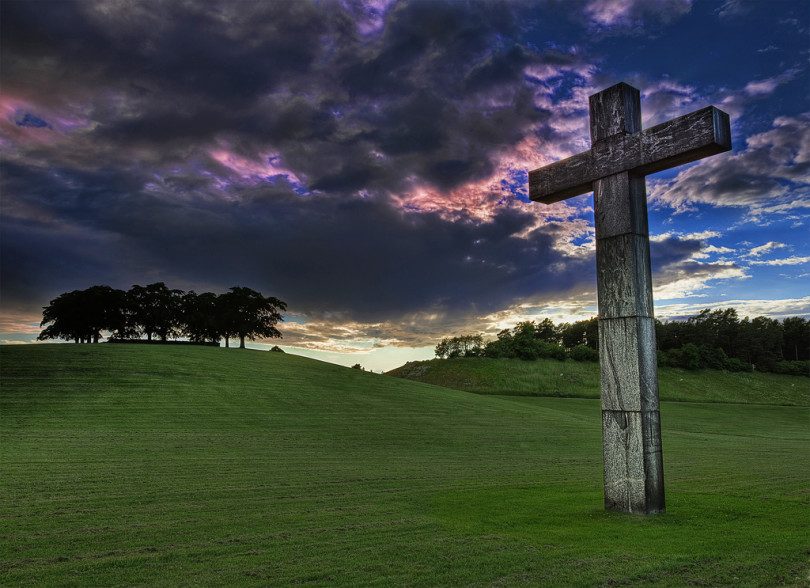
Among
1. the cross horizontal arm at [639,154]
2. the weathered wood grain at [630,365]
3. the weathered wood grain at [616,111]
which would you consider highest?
the weathered wood grain at [616,111]

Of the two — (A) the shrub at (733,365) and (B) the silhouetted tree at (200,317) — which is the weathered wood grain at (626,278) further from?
(A) the shrub at (733,365)

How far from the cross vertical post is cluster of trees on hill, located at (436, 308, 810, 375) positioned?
64.3 m

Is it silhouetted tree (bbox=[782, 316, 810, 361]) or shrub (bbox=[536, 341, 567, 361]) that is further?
silhouetted tree (bbox=[782, 316, 810, 361])

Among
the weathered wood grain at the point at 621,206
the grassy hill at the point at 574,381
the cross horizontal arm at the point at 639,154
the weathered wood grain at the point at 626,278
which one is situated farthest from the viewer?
the grassy hill at the point at 574,381

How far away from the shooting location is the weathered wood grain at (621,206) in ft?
31.9

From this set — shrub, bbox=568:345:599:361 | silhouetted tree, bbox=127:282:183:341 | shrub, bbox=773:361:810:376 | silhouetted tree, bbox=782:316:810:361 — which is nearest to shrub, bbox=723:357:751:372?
shrub, bbox=773:361:810:376

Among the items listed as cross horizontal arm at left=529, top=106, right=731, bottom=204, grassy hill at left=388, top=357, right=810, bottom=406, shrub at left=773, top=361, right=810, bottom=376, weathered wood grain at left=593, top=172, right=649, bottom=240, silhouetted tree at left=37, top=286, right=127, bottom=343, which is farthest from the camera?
shrub at left=773, top=361, right=810, bottom=376

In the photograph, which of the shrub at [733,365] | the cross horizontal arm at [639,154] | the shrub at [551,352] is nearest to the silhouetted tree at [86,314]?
the shrub at [551,352]

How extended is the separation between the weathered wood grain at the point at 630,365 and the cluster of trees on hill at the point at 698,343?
6443cm

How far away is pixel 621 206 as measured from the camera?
386 inches

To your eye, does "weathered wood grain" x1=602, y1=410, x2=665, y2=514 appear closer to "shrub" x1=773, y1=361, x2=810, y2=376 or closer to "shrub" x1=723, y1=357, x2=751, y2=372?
"shrub" x1=723, y1=357, x2=751, y2=372

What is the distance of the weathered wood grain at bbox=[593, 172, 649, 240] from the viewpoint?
31.9 ft

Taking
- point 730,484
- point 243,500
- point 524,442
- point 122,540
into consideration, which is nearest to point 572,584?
point 122,540

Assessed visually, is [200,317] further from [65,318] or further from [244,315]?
[65,318]
